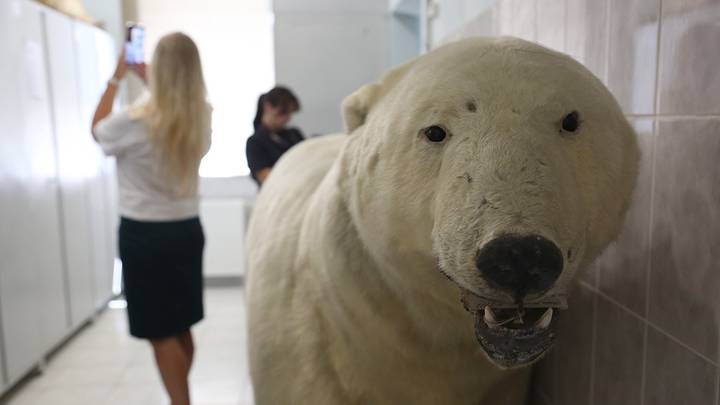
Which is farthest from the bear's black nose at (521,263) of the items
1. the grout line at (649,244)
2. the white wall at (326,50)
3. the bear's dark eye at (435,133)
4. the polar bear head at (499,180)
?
the white wall at (326,50)

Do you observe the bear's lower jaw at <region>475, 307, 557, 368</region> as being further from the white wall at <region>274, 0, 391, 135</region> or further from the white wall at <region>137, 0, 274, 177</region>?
the white wall at <region>137, 0, 274, 177</region>

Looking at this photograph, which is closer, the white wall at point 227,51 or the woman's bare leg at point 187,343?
the woman's bare leg at point 187,343

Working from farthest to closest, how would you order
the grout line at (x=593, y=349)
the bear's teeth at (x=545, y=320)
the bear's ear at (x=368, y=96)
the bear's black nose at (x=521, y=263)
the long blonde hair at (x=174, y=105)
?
the long blonde hair at (x=174, y=105)
the grout line at (x=593, y=349)
the bear's ear at (x=368, y=96)
the bear's teeth at (x=545, y=320)
the bear's black nose at (x=521, y=263)

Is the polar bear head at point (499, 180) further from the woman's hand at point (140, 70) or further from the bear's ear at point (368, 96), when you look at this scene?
the woman's hand at point (140, 70)

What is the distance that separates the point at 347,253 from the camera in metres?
0.90

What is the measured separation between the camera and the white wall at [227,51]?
4676 millimetres

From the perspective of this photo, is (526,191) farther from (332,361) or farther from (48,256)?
(48,256)

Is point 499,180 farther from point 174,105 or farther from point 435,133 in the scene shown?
point 174,105

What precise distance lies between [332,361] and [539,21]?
0.81m

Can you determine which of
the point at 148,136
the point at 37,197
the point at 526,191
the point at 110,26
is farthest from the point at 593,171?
the point at 110,26

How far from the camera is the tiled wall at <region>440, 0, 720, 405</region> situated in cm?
70

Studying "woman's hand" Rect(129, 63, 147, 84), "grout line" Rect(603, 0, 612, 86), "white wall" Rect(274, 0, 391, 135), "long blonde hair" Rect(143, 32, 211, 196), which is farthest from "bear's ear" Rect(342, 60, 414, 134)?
"white wall" Rect(274, 0, 391, 135)

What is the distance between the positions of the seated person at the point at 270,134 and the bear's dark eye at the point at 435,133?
229cm

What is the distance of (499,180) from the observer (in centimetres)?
62
